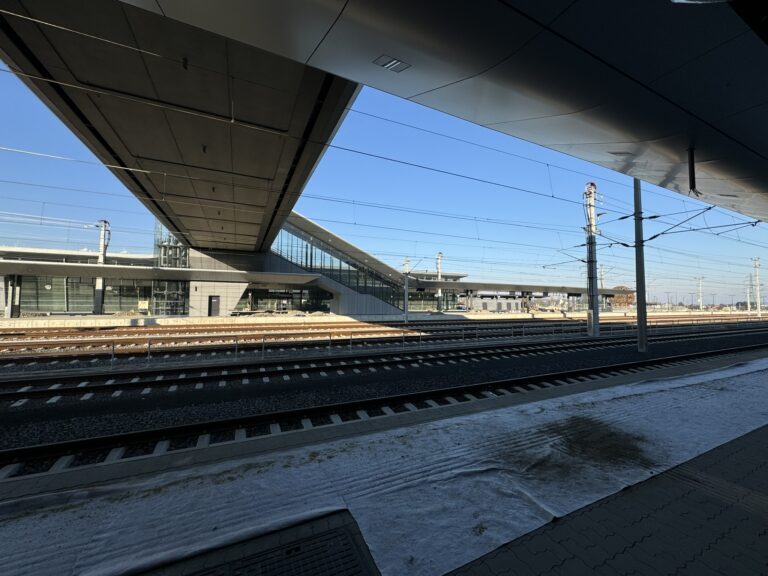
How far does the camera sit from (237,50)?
6.88 meters

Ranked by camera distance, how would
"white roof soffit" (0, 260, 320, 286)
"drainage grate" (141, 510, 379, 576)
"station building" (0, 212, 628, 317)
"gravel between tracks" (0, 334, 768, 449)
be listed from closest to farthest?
1. "drainage grate" (141, 510, 379, 576)
2. "gravel between tracks" (0, 334, 768, 449)
3. "white roof soffit" (0, 260, 320, 286)
4. "station building" (0, 212, 628, 317)

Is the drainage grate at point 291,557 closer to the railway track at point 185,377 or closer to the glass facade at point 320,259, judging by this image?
the railway track at point 185,377

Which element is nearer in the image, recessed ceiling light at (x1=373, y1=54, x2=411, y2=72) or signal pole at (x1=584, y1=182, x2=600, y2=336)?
recessed ceiling light at (x1=373, y1=54, x2=411, y2=72)

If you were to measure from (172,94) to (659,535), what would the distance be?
11749 mm

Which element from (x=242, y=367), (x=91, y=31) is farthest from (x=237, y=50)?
(x=242, y=367)

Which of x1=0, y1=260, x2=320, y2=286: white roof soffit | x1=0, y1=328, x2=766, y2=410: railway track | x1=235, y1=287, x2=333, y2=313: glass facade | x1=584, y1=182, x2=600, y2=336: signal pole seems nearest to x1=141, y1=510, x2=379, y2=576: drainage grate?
x1=0, y1=328, x2=766, y2=410: railway track

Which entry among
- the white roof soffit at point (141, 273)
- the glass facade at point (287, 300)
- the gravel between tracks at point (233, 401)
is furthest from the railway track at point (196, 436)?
the glass facade at point (287, 300)

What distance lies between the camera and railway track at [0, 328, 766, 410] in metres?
7.28

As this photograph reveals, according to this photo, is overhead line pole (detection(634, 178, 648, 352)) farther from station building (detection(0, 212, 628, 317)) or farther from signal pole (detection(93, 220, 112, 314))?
signal pole (detection(93, 220, 112, 314))

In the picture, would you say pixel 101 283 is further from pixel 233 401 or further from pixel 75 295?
pixel 233 401

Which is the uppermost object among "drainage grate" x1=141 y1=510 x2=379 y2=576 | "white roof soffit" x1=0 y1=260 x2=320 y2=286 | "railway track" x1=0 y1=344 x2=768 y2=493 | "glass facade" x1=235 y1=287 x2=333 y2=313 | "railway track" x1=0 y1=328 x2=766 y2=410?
"white roof soffit" x1=0 y1=260 x2=320 y2=286

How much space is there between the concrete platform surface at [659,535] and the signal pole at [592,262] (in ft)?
60.1

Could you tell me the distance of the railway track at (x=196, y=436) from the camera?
4512 mm

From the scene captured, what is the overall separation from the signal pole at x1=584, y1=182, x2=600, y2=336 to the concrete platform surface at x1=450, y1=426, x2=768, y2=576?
60.1 ft
